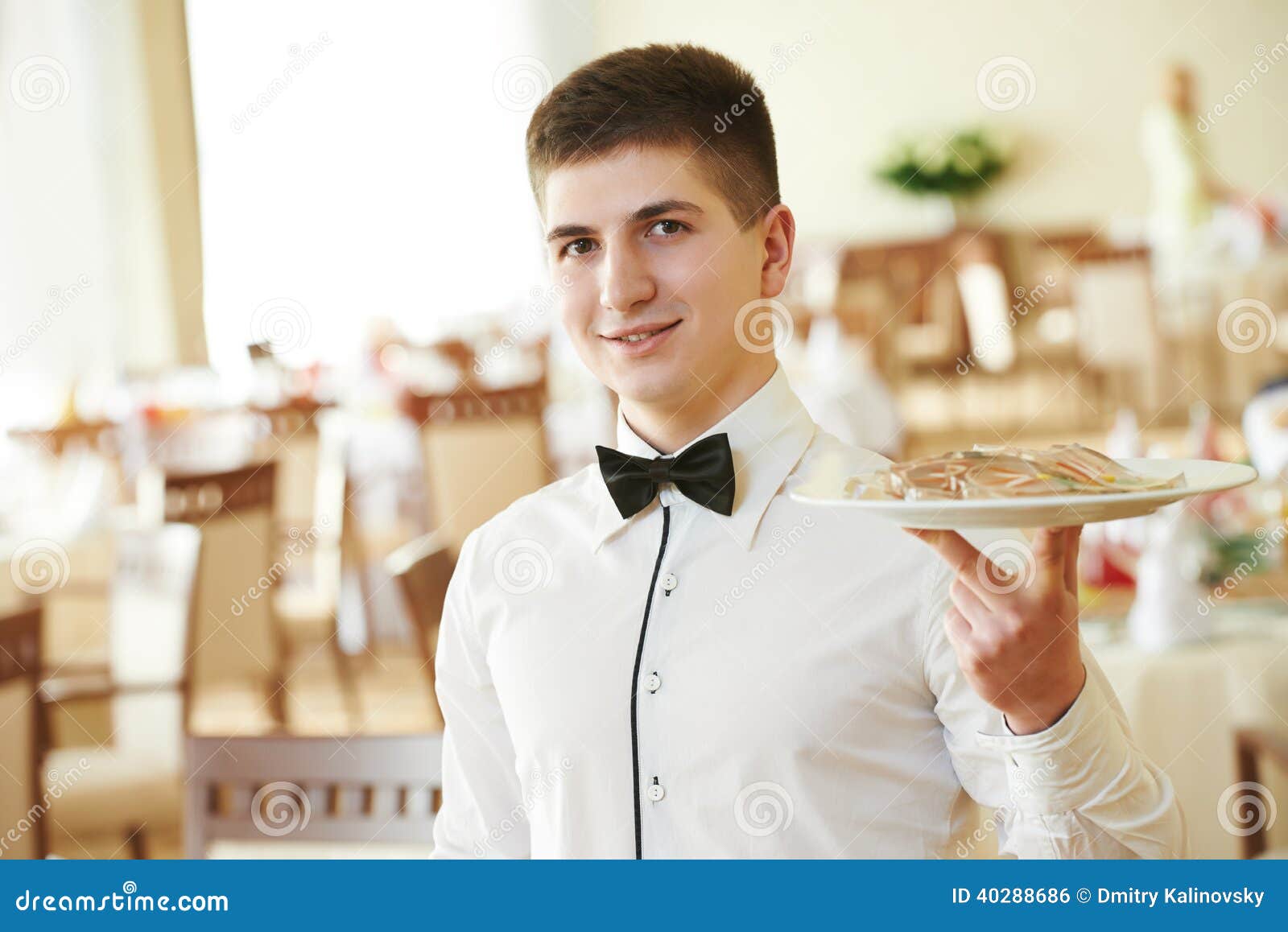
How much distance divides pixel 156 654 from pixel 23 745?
0.76 metres

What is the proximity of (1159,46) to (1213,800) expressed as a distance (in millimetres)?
7463

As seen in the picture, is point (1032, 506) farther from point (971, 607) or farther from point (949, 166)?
point (949, 166)

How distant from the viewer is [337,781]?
1.66 metres

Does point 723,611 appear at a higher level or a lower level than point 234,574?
higher

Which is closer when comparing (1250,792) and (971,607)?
(971,607)

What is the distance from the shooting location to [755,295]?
132cm

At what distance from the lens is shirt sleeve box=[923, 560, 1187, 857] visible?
1.08 m

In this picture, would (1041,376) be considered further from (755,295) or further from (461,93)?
(755,295)

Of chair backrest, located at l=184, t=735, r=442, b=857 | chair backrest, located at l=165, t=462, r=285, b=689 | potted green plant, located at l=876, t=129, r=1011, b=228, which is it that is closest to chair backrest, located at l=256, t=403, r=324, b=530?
chair backrest, located at l=165, t=462, r=285, b=689

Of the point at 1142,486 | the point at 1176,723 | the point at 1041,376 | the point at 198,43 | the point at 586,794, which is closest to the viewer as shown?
the point at 1142,486

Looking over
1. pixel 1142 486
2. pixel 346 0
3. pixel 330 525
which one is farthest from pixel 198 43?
pixel 1142 486

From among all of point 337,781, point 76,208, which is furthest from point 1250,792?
point 76,208

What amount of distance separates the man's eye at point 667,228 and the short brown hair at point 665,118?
0.20ft

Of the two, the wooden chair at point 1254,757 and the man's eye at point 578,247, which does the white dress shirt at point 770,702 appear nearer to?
the man's eye at point 578,247
